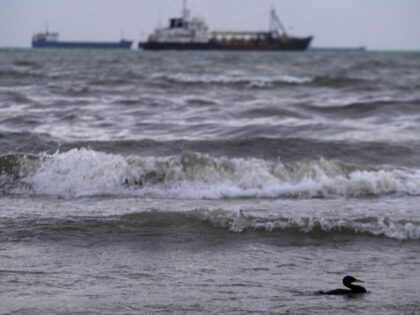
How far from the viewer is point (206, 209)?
6.09 m

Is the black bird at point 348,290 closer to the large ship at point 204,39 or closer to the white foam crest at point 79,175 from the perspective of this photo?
the white foam crest at point 79,175

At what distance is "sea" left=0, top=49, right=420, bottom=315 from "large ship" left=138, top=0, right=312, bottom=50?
6854cm

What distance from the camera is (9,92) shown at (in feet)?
54.9

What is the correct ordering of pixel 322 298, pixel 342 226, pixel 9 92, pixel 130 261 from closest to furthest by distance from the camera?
pixel 322 298 → pixel 130 261 → pixel 342 226 → pixel 9 92

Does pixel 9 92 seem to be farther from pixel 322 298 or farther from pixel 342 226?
pixel 322 298

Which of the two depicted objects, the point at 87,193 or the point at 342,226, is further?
the point at 87,193

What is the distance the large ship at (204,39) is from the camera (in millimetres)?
82681

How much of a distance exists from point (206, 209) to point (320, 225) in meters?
1.06

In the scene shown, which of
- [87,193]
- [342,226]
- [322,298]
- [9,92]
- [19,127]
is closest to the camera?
[322,298]

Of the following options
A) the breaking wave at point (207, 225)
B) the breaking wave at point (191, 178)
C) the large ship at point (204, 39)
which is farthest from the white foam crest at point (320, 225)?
the large ship at point (204, 39)

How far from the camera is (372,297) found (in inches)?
152

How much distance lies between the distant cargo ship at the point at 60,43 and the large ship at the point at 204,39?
38.4ft

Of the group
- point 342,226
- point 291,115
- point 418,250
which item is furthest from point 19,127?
point 418,250

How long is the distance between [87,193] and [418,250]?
3.59 meters
